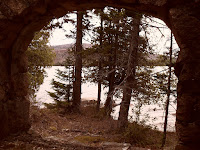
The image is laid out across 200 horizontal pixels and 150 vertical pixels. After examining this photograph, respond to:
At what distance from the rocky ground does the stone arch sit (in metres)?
0.45

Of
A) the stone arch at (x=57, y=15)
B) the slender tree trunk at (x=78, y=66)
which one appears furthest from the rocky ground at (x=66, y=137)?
the slender tree trunk at (x=78, y=66)

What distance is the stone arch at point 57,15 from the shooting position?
9.44 ft

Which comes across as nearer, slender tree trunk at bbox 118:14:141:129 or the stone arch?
the stone arch

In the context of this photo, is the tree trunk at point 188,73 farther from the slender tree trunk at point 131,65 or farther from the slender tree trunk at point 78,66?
the slender tree trunk at point 78,66

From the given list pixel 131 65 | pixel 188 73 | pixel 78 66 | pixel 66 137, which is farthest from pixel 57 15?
pixel 78 66

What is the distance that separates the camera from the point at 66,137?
6410 millimetres

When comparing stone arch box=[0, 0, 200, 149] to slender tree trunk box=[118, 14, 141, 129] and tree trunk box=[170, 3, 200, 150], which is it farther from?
slender tree trunk box=[118, 14, 141, 129]

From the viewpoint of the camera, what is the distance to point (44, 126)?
7508mm

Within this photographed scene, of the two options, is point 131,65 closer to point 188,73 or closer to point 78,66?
point 188,73

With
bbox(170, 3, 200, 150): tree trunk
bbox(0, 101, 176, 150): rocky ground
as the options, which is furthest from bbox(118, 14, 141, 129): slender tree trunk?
bbox(170, 3, 200, 150): tree trunk

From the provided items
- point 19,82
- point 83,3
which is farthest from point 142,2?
point 19,82

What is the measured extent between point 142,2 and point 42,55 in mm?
9669

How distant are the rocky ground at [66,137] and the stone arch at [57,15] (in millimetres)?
450

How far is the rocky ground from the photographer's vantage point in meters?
4.42
